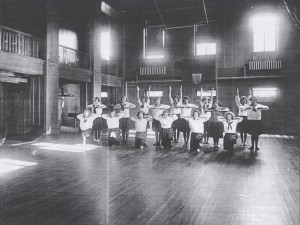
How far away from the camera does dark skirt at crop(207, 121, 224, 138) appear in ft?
26.3

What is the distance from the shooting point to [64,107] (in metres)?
15.4

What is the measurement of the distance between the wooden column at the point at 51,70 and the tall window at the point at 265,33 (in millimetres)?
9361

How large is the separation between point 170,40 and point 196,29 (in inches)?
59.0

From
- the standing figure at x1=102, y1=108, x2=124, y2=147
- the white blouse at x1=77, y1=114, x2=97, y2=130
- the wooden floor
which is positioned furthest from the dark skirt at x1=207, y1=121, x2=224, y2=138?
the white blouse at x1=77, y1=114, x2=97, y2=130

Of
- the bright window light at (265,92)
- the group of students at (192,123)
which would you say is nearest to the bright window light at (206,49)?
the bright window light at (265,92)

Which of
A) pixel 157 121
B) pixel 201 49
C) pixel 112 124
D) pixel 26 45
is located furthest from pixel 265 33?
pixel 26 45

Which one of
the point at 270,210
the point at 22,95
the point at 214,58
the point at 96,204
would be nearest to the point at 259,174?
the point at 270,210

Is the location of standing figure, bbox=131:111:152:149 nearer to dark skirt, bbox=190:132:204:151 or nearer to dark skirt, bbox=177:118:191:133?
dark skirt, bbox=177:118:191:133

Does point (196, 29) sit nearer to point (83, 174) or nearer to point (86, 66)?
point (86, 66)

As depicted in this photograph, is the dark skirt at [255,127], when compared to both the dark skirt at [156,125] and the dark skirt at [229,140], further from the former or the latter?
the dark skirt at [156,125]

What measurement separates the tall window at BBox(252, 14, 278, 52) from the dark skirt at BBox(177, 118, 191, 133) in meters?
7.48

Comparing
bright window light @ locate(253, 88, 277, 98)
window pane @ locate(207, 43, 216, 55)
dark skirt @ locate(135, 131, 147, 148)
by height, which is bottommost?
dark skirt @ locate(135, 131, 147, 148)

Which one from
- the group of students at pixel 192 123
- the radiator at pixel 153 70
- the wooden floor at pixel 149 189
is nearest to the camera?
the wooden floor at pixel 149 189

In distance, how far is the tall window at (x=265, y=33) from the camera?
14.0 metres
